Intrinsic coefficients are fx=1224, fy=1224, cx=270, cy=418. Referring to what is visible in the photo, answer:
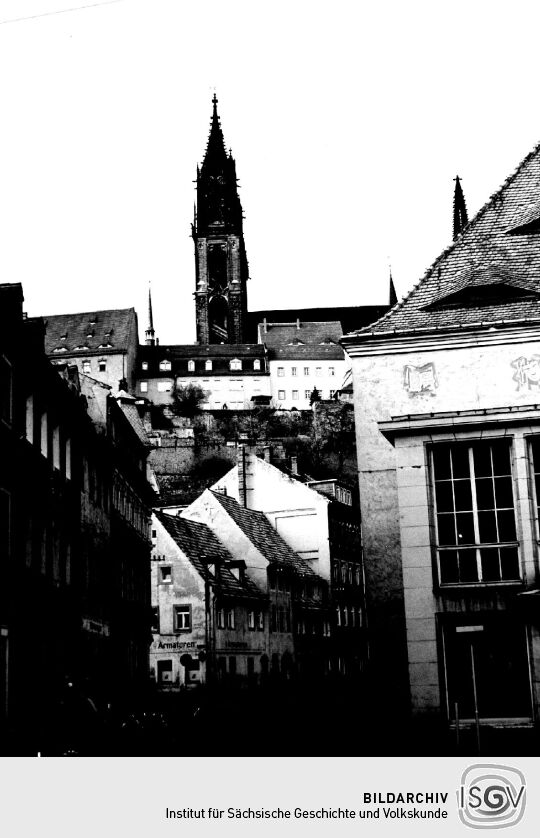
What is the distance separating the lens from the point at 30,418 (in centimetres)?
1274

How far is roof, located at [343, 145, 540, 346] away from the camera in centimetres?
1082

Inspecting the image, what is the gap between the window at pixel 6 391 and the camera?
1146cm

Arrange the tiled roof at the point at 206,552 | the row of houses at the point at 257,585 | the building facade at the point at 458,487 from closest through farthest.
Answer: the building facade at the point at 458,487, the row of houses at the point at 257,585, the tiled roof at the point at 206,552

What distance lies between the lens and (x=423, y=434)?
10273 mm

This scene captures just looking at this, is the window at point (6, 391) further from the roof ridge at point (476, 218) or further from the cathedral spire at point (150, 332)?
the cathedral spire at point (150, 332)

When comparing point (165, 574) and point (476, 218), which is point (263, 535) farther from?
point (476, 218)

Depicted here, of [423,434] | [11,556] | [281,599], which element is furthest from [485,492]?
[281,599]

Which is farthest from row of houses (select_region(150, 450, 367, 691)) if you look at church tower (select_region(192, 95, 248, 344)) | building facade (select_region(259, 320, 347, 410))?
church tower (select_region(192, 95, 248, 344))

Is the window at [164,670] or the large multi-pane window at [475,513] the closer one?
the large multi-pane window at [475,513]

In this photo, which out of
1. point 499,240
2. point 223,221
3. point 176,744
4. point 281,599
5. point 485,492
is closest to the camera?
point 176,744

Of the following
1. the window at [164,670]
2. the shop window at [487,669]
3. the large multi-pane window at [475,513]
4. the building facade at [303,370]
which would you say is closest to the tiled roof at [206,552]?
the window at [164,670]
